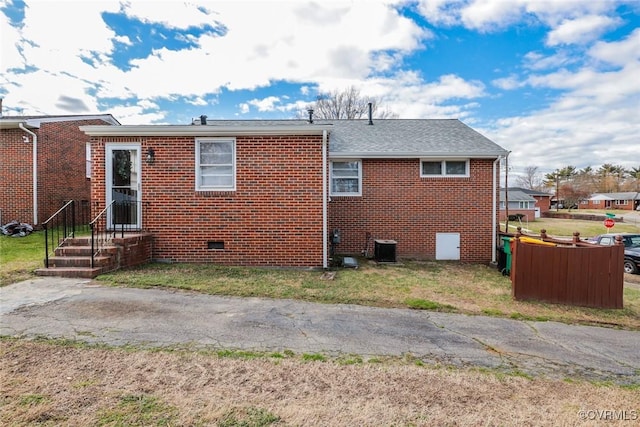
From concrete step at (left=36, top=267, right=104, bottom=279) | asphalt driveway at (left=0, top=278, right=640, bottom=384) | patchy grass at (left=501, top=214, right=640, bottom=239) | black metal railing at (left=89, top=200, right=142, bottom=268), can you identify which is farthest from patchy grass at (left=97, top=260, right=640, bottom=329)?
patchy grass at (left=501, top=214, right=640, bottom=239)

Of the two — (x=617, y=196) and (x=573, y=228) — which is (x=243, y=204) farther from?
(x=617, y=196)

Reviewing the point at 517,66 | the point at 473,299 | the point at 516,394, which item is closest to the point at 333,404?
the point at 516,394

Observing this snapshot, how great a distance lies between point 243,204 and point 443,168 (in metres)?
6.64

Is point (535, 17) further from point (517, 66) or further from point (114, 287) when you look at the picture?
point (114, 287)

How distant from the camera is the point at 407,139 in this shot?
1166 cm

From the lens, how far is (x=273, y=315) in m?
4.79

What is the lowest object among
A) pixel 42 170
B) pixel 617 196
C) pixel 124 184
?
pixel 124 184

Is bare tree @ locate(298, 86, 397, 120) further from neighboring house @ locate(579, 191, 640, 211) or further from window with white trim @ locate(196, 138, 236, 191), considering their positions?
neighboring house @ locate(579, 191, 640, 211)

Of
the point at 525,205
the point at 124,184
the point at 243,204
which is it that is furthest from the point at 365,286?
the point at 525,205

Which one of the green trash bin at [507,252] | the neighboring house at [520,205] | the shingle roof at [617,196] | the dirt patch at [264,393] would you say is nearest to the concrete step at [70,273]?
the dirt patch at [264,393]

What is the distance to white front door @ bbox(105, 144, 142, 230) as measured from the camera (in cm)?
809

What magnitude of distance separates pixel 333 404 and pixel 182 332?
2.31 m

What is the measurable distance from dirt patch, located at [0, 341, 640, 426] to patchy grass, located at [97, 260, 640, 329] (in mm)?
2426

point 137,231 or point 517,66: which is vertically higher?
point 517,66
